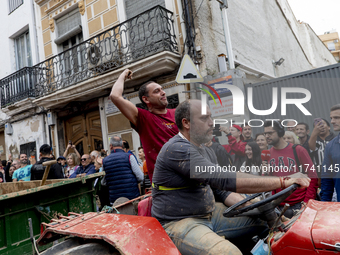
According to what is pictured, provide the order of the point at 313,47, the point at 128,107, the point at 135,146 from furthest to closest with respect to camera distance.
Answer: the point at 313,47, the point at 135,146, the point at 128,107

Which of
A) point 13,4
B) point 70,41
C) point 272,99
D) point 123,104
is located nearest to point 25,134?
point 70,41

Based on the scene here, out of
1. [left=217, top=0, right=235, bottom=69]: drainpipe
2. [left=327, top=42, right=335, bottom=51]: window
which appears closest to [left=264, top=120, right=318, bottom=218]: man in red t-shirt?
[left=217, top=0, right=235, bottom=69]: drainpipe

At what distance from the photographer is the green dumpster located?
9.55 ft

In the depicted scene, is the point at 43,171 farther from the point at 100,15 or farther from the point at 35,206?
the point at 100,15

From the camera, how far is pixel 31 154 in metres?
11.8

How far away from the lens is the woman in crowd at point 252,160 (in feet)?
6.22

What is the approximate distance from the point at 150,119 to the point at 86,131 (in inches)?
326

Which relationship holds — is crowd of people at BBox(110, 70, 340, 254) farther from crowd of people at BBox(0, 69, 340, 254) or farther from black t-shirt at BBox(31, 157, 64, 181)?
black t-shirt at BBox(31, 157, 64, 181)

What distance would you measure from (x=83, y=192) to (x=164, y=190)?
2317 millimetres

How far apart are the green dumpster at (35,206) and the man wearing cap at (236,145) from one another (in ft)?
7.30

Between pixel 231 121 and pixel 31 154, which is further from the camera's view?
pixel 31 154

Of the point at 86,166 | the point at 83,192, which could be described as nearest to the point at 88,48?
the point at 86,166

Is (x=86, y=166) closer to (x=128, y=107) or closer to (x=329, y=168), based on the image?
(x=128, y=107)

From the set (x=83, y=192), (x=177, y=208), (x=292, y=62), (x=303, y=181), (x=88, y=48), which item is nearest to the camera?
(x=303, y=181)
